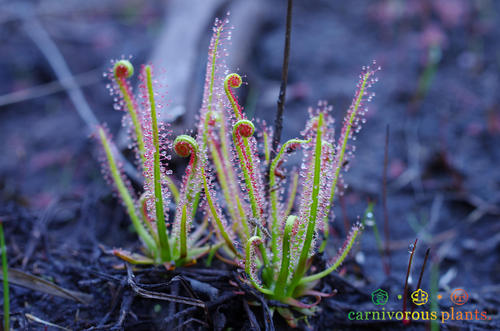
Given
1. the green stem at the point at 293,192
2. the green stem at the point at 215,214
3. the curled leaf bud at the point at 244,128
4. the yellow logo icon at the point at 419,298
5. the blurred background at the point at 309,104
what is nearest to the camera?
the curled leaf bud at the point at 244,128

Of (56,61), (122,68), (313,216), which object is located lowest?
(313,216)

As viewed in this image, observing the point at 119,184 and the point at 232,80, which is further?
the point at 119,184

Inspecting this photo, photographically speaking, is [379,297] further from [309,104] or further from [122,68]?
[309,104]

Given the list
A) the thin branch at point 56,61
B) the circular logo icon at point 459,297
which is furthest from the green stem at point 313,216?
the thin branch at point 56,61

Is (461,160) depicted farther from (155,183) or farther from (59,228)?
(59,228)

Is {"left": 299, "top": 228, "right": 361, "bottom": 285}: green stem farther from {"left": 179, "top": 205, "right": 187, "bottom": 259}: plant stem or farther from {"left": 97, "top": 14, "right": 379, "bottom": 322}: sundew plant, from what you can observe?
{"left": 179, "top": 205, "right": 187, "bottom": 259}: plant stem

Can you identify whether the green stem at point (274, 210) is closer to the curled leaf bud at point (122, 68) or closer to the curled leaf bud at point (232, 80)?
the curled leaf bud at point (232, 80)

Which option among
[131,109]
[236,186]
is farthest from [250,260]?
[131,109]

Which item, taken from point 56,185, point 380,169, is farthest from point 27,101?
point 380,169
